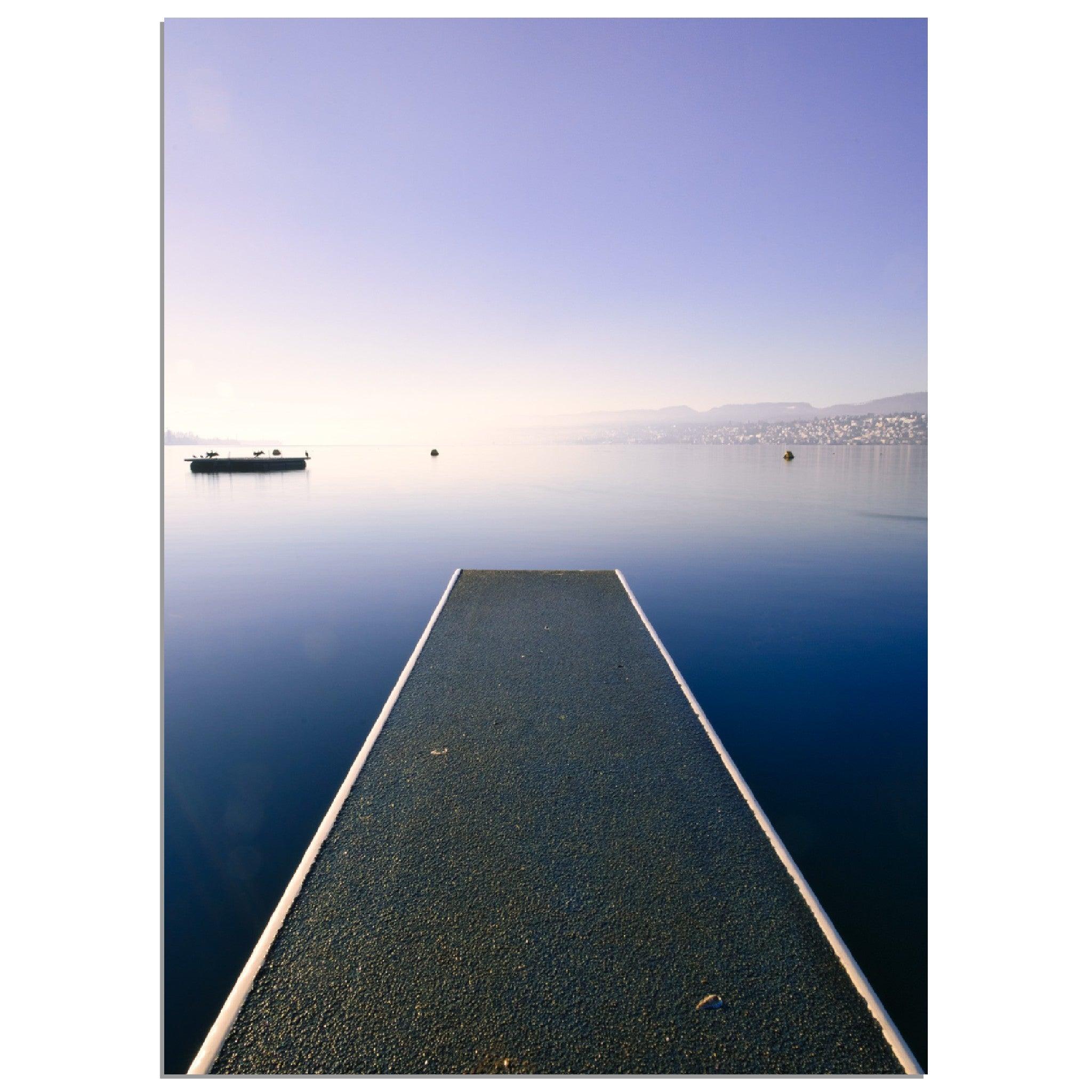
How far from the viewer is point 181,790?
212 inches

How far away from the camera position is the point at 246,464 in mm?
49156

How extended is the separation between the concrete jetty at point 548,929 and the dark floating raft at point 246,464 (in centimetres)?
5006

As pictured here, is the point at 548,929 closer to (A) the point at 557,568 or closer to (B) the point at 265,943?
(B) the point at 265,943

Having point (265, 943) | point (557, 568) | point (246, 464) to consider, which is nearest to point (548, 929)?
point (265, 943)

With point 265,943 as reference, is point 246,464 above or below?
above

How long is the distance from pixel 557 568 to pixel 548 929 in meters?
11.2

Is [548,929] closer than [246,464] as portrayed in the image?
Yes

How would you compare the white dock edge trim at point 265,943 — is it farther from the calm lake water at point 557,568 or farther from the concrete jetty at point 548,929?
the calm lake water at point 557,568

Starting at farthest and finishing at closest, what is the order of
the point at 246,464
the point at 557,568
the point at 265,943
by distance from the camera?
the point at 246,464 < the point at 557,568 < the point at 265,943

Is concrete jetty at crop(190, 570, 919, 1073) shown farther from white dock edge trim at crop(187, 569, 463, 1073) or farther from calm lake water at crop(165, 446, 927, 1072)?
calm lake water at crop(165, 446, 927, 1072)

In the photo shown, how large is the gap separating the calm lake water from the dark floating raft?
27.9 meters

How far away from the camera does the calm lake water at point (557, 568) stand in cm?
414

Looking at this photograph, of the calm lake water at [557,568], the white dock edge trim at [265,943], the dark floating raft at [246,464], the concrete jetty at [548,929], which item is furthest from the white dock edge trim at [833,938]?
the dark floating raft at [246,464]

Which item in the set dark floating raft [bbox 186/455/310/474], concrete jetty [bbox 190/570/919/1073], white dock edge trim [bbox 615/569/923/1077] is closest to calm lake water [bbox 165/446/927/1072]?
white dock edge trim [bbox 615/569/923/1077]
